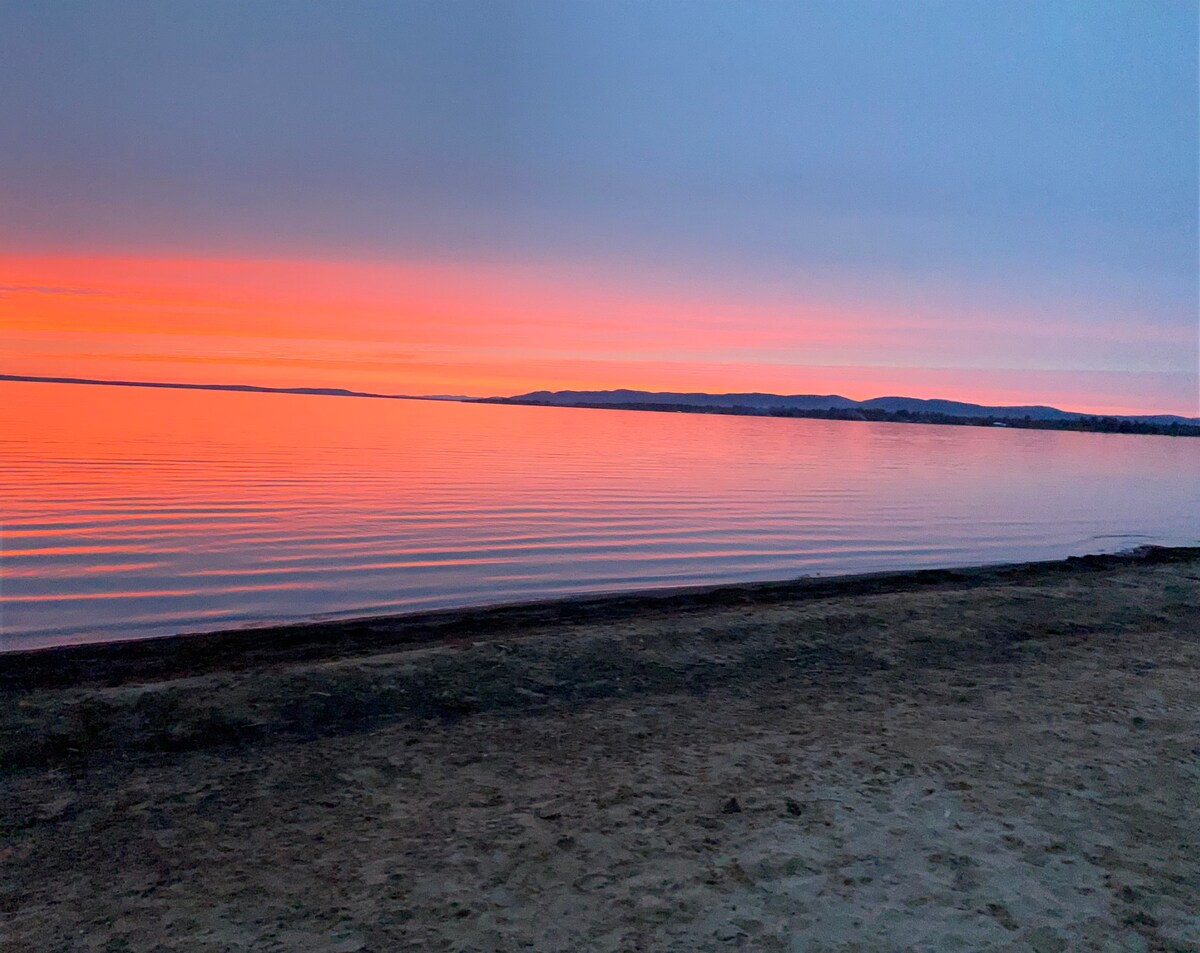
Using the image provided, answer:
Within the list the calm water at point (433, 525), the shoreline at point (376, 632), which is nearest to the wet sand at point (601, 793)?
the shoreline at point (376, 632)

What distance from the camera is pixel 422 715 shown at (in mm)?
6539

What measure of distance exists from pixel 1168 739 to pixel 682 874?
12.7 ft

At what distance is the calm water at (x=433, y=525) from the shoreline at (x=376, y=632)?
145 cm

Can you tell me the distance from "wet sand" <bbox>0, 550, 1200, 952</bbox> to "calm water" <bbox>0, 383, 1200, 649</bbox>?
3.84 m

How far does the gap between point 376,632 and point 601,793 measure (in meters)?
4.66

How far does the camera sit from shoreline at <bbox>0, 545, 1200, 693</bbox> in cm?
770

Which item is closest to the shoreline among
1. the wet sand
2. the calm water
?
the wet sand

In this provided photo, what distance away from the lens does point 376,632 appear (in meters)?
9.30

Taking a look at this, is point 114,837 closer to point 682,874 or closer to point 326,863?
point 326,863

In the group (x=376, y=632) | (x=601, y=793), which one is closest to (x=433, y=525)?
(x=376, y=632)

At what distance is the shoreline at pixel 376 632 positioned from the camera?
770 centimetres

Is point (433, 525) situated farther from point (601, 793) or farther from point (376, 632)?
point (601, 793)

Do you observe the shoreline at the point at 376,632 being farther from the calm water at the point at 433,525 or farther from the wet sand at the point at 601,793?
the calm water at the point at 433,525

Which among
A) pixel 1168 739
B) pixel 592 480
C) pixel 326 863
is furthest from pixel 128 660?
pixel 592 480
